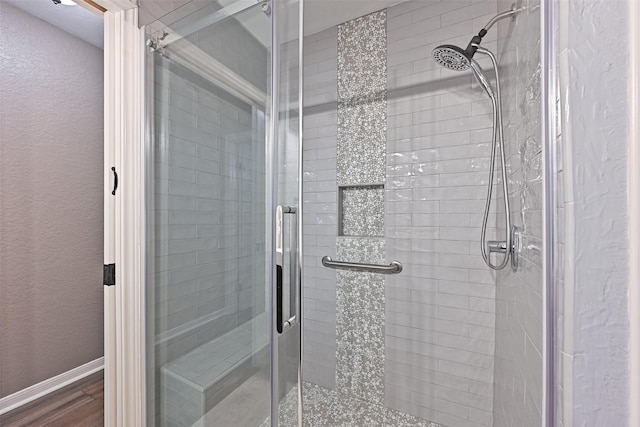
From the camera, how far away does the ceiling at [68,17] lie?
1808mm

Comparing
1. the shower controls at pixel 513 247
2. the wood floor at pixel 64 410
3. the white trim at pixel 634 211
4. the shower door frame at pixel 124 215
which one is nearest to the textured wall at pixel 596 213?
the white trim at pixel 634 211

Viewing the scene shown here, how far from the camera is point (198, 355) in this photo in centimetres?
116

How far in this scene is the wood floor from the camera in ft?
5.60

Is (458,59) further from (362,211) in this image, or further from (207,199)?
(207,199)

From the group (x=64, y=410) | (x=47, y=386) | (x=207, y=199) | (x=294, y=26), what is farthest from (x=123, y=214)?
(x=47, y=386)

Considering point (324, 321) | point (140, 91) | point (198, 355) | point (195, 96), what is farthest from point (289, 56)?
point (324, 321)

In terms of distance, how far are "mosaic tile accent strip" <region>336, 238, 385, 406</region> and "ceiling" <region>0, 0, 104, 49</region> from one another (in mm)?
2069

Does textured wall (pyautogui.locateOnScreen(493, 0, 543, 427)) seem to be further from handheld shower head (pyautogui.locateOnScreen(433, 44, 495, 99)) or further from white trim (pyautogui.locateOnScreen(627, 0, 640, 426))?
white trim (pyautogui.locateOnScreen(627, 0, 640, 426))

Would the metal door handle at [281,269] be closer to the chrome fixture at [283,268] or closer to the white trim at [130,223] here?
the chrome fixture at [283,268]

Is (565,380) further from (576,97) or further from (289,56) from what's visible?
(289,56)

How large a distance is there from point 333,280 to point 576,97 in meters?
1.46

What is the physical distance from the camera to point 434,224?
5.05 ft

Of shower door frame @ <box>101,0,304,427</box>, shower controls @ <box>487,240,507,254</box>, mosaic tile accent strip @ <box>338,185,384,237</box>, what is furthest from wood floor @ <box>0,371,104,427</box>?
shower controls @ <box>487,240,507,254</box>

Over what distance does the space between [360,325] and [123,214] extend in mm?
1261
